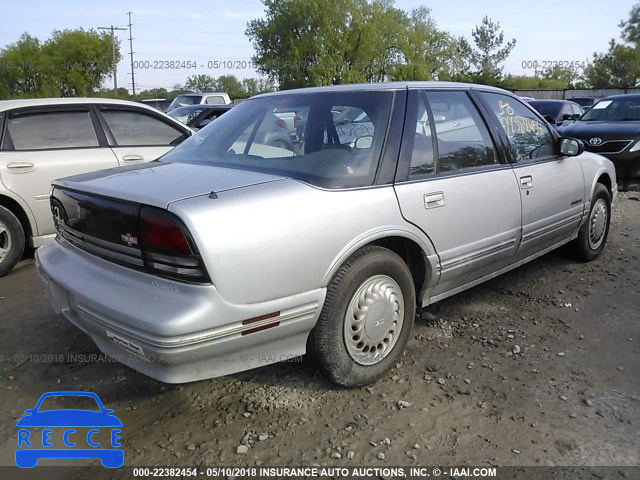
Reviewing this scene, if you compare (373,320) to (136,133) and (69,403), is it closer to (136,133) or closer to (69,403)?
(69,403)

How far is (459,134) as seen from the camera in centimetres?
348

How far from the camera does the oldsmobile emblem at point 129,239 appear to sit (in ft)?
7.85

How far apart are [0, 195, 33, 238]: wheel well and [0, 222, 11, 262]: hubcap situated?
0.18 metres

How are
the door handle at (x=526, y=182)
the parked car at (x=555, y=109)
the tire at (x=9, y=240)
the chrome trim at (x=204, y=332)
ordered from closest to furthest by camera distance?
the chrome trim at (x=204, y=332) → the door handle at (x=526, y=182) → the tire at (x=9, y=240) → the parked car at (x=555, y=109)

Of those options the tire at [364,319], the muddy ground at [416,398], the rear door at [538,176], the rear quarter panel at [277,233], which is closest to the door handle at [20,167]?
the muddy ground at [416,398]

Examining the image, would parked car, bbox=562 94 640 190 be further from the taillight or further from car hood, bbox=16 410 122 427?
car hood, bbox=16 410 122 427

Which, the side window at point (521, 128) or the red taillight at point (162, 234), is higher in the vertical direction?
the side window at point (521, 128)

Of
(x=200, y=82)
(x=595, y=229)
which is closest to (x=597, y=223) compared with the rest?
(x=595, y=229)

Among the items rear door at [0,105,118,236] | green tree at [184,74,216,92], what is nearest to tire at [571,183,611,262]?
rear door at [0,105,118,236]

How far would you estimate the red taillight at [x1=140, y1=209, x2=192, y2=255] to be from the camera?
2232 millimetres

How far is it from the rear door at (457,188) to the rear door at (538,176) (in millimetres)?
185

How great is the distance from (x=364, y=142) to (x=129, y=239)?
136 cm

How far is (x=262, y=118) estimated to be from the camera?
3400 mm

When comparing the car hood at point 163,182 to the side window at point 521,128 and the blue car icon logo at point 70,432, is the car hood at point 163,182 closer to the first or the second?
the blue car icon logo at point 70,432
